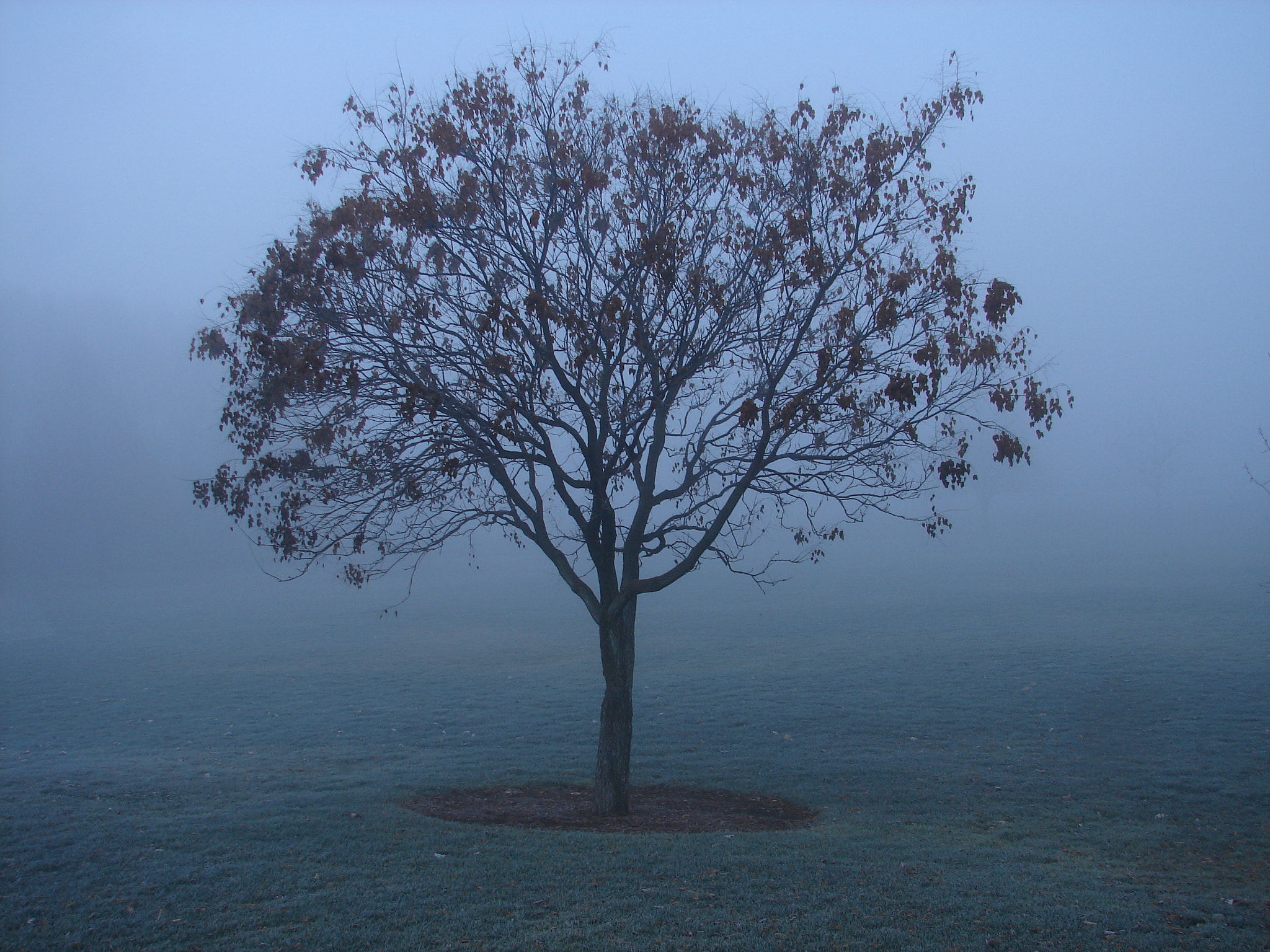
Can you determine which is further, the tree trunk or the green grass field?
the tree trunk

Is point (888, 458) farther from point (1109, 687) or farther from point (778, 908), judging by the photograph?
point (1109, 687)

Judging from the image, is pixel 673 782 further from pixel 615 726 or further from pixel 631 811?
pixel 615 726

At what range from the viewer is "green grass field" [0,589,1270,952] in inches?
270

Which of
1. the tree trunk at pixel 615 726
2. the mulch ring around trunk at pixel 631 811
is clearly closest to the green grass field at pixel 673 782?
the mulch ring around trunk at pixel 631 811

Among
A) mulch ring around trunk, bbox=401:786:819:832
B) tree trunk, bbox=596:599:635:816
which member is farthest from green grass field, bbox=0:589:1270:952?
tree trunk, bbox=596:599:635:816

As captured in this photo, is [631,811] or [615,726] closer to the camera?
[615,726]

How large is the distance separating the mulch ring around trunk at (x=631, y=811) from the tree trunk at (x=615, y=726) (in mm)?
226

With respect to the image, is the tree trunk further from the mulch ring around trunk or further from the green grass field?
the green grass field

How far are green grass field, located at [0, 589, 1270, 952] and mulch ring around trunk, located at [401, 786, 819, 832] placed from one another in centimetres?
51

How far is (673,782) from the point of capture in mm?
13133

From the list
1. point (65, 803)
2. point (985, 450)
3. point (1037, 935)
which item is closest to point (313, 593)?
point (65, 803)

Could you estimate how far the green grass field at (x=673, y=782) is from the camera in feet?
22.5

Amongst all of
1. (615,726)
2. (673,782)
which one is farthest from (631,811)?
(673,782)

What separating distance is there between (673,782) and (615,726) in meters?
2.86
